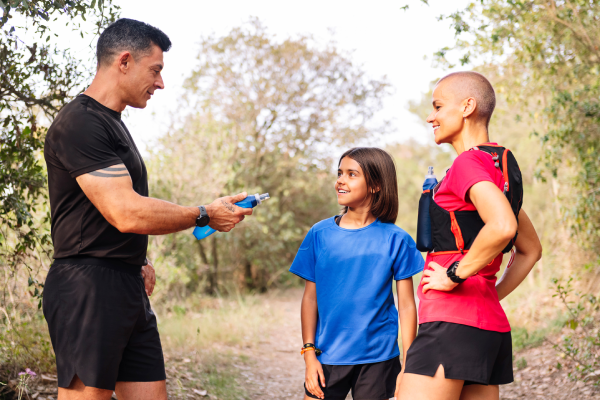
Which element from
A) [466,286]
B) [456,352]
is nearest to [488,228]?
[466,286]

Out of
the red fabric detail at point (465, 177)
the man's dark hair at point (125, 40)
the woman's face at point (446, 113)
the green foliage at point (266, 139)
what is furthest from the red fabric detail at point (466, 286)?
the green foliage at point (266, 139)

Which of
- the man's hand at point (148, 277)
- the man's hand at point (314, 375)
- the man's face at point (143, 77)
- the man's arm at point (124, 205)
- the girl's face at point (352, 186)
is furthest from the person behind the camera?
the girl's face at point (352, 186)

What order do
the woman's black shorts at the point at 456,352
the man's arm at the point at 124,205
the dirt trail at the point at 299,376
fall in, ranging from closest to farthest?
1. the woman's black shorts at the point at 456,352
2. the man's arm at the point at 124,205
3. the dirt trail at the point at 299,376

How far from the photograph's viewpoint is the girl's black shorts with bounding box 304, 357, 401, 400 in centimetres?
257

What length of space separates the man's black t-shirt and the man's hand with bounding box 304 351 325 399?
1.02 meters

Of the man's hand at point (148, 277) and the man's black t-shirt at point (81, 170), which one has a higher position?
the man's black t-shirt at point (81, 170)

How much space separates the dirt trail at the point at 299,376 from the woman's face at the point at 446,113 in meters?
3.29

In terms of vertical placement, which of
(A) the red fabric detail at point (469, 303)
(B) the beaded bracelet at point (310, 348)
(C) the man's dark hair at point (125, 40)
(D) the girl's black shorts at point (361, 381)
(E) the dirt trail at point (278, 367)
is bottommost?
(E) the dirt trail at point (278, 367)

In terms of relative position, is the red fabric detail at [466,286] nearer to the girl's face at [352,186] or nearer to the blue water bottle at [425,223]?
the blue water bottle at [425,223]

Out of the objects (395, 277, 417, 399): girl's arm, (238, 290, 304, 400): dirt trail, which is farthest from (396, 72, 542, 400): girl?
(238, 290, 304, 400): dirt trail

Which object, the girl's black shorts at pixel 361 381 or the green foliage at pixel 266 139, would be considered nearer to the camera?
the girl's black shorts at pixel 361 381

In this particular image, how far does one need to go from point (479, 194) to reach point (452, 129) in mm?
394

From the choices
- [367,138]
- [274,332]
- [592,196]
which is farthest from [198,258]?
[592,196]

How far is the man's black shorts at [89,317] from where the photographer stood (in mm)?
2180
